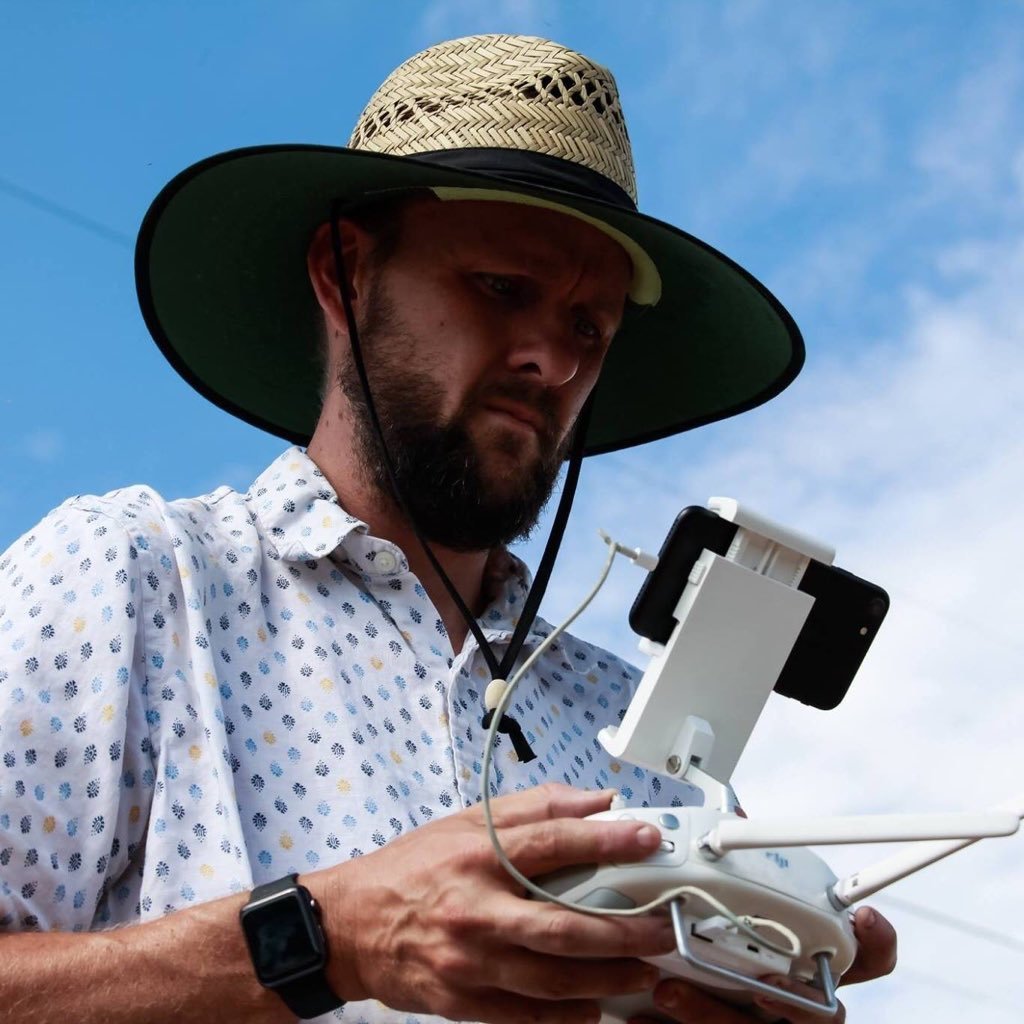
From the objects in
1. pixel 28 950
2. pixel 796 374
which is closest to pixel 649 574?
pixel 28 950

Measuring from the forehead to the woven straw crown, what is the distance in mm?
91

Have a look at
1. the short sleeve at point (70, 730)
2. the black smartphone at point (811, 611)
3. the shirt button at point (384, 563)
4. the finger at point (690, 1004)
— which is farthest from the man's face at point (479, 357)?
the finger at point (690, 1004)

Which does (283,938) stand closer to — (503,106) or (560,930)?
(560,930)

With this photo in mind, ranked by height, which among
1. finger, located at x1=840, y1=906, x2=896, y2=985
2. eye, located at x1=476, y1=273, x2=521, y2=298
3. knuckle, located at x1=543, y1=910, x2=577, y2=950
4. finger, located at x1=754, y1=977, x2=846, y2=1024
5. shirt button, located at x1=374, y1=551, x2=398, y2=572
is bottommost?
knuckle, located at x1=543, y1=910, x2=577, y2=950

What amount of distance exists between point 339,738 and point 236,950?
43 centimetres


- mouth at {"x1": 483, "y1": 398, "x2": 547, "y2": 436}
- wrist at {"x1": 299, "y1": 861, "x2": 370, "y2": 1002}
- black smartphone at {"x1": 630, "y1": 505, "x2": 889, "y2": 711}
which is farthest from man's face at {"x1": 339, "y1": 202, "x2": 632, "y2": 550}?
wrist at {"x1": 299, "y1": 861, "x2": 370, "y2": 1002}

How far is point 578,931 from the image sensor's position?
1206mm

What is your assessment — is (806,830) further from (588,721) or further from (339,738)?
(588,721)

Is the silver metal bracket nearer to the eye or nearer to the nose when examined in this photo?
the nose

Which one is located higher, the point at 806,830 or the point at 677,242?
the point at 677,242

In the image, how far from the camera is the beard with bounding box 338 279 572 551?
2229mm

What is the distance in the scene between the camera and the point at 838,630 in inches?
65.5

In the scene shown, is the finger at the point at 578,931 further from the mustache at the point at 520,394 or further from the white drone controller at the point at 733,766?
the mustache at the point at 520,394

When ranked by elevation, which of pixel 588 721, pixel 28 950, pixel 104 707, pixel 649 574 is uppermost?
pixel 588 721
